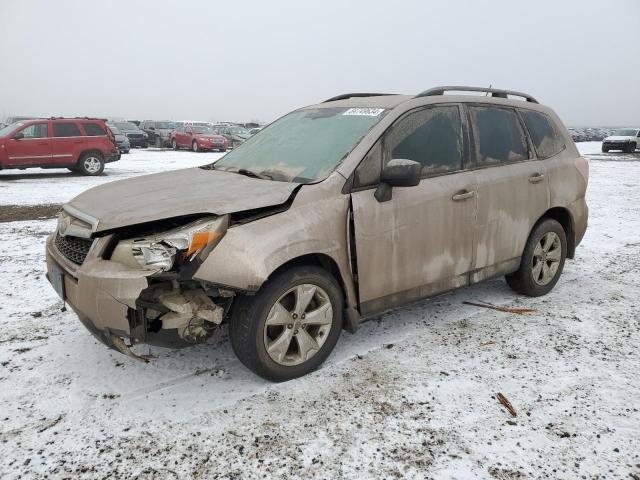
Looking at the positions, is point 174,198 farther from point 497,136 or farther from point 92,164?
point 92,164

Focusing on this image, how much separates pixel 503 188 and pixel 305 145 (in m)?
1.67

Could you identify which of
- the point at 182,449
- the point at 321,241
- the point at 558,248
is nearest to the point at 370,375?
the point at 321,241

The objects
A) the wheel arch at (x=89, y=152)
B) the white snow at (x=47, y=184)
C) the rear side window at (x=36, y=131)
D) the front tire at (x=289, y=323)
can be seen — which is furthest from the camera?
the wheel arch at (x=89, y=152)

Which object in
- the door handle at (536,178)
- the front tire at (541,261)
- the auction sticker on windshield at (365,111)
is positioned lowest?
the front tire at (541,261)

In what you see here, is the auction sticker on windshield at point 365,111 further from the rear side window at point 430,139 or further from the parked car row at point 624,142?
the parked car row at point 624,142

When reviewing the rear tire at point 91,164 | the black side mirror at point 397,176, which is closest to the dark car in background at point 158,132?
the rear tire at point 91,164

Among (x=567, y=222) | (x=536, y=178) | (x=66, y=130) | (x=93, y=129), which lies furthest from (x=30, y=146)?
(x=567, y=222)

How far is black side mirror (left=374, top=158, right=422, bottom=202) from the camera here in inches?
119

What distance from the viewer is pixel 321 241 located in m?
2.94

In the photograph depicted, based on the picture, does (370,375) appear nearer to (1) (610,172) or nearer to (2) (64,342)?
(2) (64,342)

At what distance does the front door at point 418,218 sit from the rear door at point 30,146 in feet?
46.7

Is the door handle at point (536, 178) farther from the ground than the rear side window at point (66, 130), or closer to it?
closer to it

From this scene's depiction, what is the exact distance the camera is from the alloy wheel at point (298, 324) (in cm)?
288

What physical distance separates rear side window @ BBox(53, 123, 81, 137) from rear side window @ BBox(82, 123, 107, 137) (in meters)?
0.25
